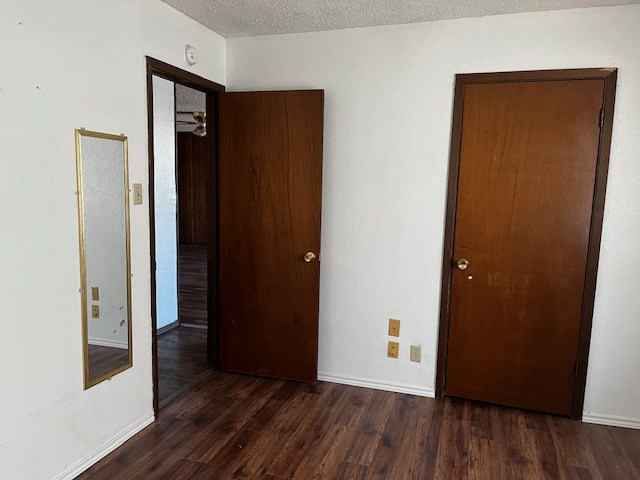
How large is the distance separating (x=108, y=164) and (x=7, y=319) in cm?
81

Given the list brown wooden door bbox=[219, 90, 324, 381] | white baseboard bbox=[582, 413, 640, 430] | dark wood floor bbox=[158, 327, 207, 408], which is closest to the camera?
white baseboard bbox=[582, 413, 640, 430]

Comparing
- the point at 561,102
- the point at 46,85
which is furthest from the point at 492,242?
the point at 46,85

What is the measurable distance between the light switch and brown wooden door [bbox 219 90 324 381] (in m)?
0.77

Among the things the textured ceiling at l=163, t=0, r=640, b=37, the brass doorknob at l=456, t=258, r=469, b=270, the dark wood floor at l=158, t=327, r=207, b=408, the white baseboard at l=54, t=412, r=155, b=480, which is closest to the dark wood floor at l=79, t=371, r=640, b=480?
the white baseboard at l=54, t=412, r=155, b=480

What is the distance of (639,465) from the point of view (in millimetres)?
2352

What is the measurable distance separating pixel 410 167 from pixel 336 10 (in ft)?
3.23

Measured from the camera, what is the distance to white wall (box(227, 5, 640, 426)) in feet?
8.51

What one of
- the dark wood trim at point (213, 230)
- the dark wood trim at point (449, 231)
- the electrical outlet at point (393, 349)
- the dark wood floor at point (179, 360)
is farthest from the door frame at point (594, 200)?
the dark wood floor at point (179, 360)

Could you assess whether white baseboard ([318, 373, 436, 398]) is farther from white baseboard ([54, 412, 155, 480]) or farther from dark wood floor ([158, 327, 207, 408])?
white baseboard ([54, 412, 155, 480])

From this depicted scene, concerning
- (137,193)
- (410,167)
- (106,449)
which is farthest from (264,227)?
(106,449)

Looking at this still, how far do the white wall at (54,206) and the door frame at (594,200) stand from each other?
5.73 feet

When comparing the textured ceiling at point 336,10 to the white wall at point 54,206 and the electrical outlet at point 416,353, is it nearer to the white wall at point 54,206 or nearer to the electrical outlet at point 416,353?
the white wall at point 54,206

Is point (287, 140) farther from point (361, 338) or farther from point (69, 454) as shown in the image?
point (69, 454)

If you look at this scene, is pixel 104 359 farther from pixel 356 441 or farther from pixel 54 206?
pixel 356 441
